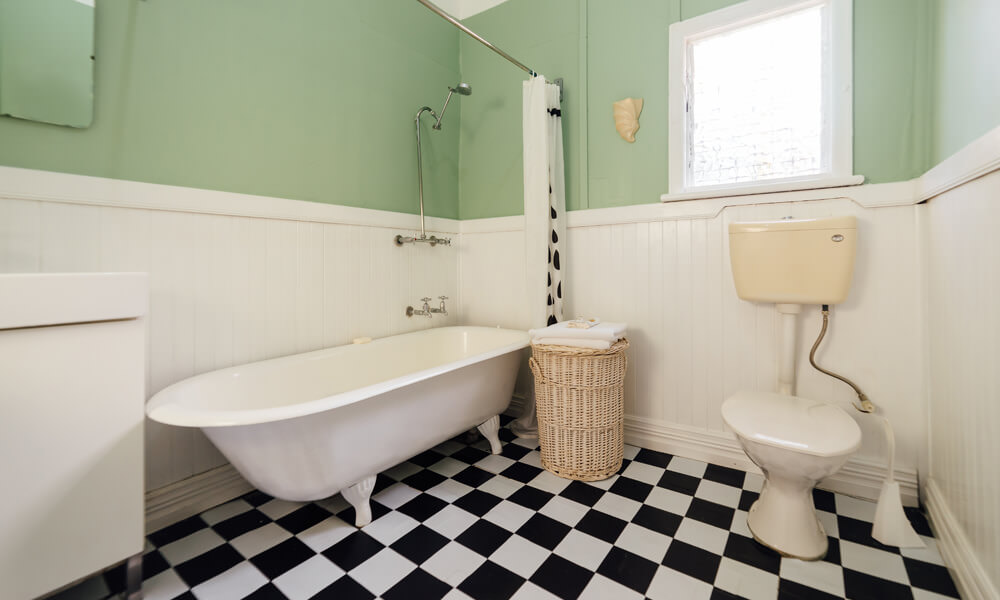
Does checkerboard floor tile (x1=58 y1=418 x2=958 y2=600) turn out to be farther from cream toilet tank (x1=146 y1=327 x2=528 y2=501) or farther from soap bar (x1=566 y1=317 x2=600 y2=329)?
soap bar (x1=566 y1=317 x2=600 y2=329)

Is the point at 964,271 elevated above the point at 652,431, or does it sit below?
above

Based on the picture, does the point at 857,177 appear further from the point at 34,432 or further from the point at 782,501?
the point at 34,432

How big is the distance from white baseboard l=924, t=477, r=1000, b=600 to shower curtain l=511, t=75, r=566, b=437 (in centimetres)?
148

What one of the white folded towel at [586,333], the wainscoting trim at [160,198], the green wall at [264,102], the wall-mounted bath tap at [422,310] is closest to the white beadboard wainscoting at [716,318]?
the white folded towel at [586,333]

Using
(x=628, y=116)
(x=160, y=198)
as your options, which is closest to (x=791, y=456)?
(x=628, y=116)

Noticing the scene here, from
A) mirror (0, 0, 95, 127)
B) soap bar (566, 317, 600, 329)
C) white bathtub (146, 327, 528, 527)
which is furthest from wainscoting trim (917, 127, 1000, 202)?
mirror (0, 0, 95, 127)

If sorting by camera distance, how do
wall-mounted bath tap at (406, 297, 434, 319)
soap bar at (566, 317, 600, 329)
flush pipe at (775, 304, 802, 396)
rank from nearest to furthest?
flush pipe at (775, 304, 802, 396) → soap bar at (566, 317, 600, 329) → wall-mounted bath tap at (406, 297, 434, 319)

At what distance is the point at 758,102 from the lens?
1.83 m

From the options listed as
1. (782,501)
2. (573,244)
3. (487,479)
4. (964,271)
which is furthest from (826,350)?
(487,479)

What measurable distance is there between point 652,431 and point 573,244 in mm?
1028

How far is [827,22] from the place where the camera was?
1669mm

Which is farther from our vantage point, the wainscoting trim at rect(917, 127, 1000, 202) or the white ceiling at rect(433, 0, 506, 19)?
the white ceiling at rect(433, 0, 506, 19)

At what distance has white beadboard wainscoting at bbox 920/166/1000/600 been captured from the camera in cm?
98

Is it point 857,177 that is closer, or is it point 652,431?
point 857,177
